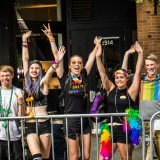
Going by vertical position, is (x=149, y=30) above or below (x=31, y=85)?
above

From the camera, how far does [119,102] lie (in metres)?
6.84

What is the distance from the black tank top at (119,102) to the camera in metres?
6.81

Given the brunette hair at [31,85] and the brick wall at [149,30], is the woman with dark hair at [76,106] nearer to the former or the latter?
the brunette hair at [31,85]

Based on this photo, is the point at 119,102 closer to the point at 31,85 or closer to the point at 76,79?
the point at 76,79

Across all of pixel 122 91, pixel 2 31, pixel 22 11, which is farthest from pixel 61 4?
pixel 122 91

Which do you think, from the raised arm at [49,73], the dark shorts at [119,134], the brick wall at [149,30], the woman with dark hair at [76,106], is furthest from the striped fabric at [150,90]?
the brick wall at [149,30]

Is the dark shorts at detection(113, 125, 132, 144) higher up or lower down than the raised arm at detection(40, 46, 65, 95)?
lower down

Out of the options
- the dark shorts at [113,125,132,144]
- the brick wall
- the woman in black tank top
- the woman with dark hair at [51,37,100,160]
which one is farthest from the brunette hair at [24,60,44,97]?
the brick wall

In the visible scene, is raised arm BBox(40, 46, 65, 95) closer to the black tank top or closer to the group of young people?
the group of young people

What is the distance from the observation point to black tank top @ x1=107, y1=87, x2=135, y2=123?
6.81m

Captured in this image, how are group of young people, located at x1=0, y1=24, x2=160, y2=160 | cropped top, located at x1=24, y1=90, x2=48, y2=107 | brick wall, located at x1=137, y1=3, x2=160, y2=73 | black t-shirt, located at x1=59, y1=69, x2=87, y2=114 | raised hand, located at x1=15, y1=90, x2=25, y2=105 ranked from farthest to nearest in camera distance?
brick wall, located at x1=137, y1=3, x2=160, y2=73, black t-shirt, located at x1=59, y1=69, x2=87, y2=114, cropped top, located at x1=24, y1=90, x2=48, y2=107, group of young people, located at x1=0, y1=24, x2=160, y2=160, raised hand, located at x1=15, y1=90, x2=25, y2=105

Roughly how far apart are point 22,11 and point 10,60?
1.39 meters

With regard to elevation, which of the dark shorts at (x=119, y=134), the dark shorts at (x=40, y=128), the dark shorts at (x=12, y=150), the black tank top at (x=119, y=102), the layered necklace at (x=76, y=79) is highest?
the layered necklace at (x=76, y=79)

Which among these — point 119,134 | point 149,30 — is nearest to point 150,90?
point 119,134
